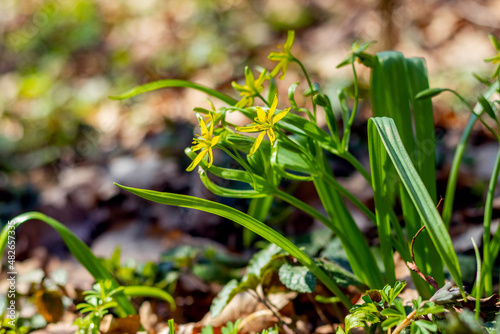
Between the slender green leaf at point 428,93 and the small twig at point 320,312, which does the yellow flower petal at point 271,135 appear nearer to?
the slender green leaf at point 428,93

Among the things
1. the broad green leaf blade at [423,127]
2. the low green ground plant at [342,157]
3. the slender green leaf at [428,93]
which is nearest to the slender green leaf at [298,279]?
the low green ground plant at [342,157]

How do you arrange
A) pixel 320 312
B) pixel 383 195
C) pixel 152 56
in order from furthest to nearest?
pixel 152 56 < pixel 320 312 < pixel 383 195

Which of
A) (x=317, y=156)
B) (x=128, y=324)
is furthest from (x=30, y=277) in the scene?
(x=317, y=156)

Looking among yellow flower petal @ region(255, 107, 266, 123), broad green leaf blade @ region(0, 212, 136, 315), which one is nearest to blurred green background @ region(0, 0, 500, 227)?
broad green leaf blade @ region(0, 212, 136, 315)

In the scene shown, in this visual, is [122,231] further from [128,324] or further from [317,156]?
[317,156]

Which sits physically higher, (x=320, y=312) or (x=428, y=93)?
(x=428, y=93)

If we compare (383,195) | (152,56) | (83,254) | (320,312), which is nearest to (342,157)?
(383,195)

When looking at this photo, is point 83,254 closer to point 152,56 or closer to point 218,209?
point 218,209

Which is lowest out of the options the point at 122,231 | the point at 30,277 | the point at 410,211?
the point at 122,231
